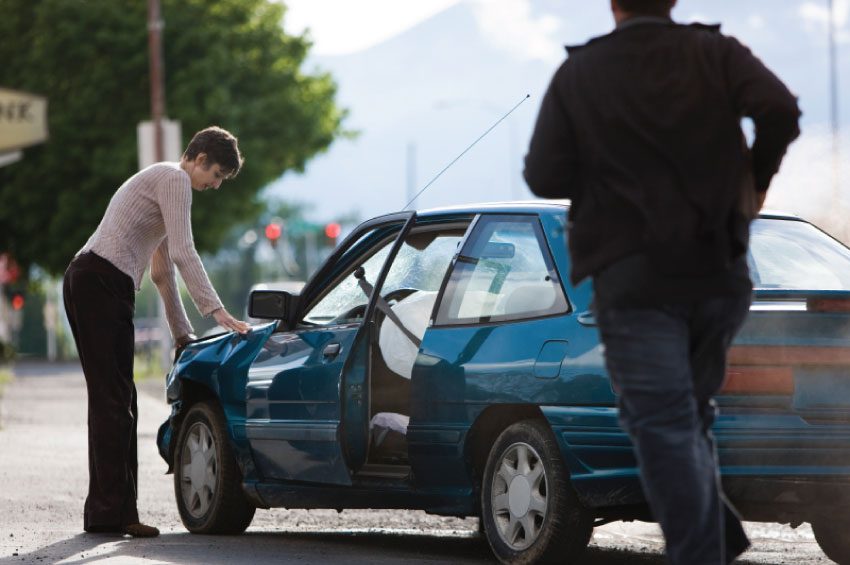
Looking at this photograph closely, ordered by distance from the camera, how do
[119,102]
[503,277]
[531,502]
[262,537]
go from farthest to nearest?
[119,102] → [262,537] → [503,277] → [531,502]

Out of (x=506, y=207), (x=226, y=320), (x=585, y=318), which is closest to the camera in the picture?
(x=585, y=318)

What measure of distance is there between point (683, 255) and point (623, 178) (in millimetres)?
254

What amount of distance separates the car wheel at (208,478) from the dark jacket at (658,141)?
422cm

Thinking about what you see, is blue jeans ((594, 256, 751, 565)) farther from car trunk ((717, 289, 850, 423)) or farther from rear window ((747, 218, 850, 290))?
rear window ((747, 218, 850, 290))

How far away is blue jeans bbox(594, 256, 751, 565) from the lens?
159 inches

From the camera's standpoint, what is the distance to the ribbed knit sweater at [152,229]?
26.0ft

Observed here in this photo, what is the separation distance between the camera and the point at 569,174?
14.0 feet

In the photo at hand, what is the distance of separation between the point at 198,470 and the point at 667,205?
188 inches

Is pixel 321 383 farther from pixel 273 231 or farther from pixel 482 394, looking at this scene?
pixel 273 231

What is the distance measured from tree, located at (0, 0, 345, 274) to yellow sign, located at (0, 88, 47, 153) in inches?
31.7

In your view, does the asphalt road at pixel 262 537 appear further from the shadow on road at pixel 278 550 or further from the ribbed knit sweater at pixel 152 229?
the ribbed knit sweater at pixel 152 229

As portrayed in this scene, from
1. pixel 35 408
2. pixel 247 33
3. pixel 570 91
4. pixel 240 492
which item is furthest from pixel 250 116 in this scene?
pixel 570 91

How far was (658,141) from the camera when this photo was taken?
13.6 ft

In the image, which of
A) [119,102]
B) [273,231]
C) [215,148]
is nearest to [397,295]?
[215,148]
